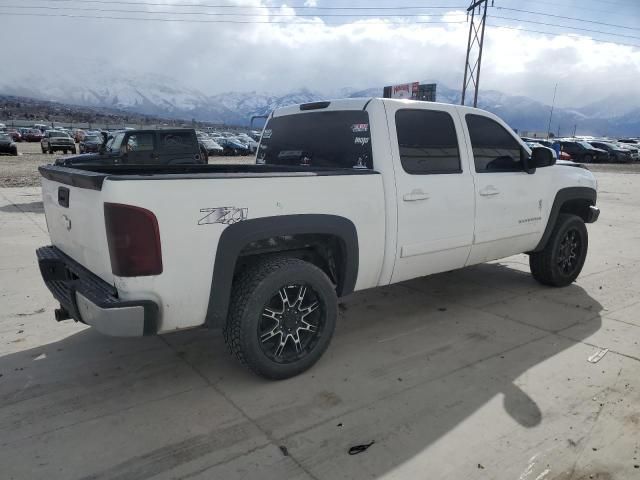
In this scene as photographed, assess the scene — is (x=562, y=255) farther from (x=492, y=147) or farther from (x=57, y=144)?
(x=57, y=144)

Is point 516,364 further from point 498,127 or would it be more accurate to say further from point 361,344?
point 498,127

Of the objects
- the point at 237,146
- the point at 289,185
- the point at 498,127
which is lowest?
the point at 237,146

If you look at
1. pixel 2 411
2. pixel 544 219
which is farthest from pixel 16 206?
pixel 544 219

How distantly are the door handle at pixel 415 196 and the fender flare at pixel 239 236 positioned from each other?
2.18 feet

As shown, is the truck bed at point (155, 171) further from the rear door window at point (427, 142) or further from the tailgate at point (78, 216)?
the rear door window at point (427, 142)

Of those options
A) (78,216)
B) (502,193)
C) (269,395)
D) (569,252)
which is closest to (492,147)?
(502,193)

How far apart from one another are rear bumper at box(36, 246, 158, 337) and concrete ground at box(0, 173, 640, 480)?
0.60m

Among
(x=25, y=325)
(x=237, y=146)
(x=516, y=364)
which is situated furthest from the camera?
(x=237, y=146)

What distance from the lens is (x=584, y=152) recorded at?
35938 millimetres

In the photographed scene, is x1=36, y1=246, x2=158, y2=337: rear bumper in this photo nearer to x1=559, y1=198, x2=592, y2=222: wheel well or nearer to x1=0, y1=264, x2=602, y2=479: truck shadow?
x1=0, y1=264, x2=602, y2=479: truck shadow

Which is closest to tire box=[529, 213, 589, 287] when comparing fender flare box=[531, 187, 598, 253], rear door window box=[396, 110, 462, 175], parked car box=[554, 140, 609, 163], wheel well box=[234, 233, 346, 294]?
fender flare box=[531, 187, 598, 253]

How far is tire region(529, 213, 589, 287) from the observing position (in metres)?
5.38

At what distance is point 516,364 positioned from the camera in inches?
147

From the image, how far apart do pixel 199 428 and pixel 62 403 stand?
37.7 inches
